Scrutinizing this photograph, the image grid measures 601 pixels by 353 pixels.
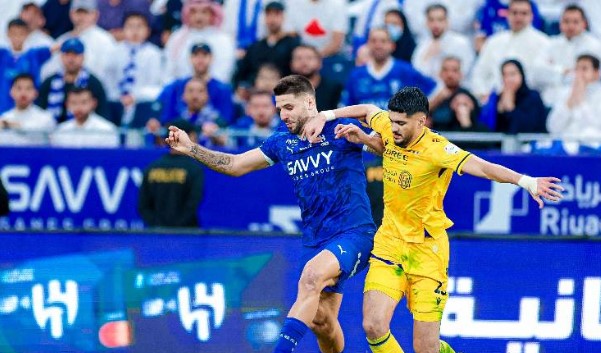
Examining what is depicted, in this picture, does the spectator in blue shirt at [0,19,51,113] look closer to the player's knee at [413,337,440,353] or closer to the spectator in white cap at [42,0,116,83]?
the spectator in white cap at [42,0,116,83]

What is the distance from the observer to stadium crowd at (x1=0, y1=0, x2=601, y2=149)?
15539mm

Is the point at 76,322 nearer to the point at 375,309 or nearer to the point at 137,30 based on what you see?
the point at 375,309

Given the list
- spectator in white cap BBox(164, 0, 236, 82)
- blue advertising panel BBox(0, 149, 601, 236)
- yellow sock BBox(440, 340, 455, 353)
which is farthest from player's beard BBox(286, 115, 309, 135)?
spectator in white cap BBox(164, 0, 236, 82)

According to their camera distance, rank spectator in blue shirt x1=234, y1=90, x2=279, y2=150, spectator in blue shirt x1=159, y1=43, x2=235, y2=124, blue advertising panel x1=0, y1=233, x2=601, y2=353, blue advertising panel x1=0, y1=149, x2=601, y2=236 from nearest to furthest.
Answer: blue advertising panel x1=0, y1=233, x2=601, y2=353, blue advertising panel x1=0, y1=149, x2=601, y2=236, spectator in blue shirt x1=234, y1=90, x2=279, y2=150, spectator in blue shirt x1=159, y1=43, x2=235, y2=124

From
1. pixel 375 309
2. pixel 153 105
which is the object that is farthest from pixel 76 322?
pixel 153 105

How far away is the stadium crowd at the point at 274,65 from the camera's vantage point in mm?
15539

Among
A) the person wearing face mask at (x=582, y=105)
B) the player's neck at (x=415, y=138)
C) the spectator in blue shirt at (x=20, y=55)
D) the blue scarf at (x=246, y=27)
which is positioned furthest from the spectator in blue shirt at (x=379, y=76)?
the player's neck at (x=415, y=138)

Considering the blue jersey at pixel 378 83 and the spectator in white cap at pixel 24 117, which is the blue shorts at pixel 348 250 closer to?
the blue jersey at pixel 378 83

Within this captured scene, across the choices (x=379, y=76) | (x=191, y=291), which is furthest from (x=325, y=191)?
(x=379, y=76)

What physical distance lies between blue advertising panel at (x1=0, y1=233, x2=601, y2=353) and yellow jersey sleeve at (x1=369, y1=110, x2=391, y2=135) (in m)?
1.55

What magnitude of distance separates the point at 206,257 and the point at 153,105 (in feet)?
18.9

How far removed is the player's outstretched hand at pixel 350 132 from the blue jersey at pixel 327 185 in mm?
203

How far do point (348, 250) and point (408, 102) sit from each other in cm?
118

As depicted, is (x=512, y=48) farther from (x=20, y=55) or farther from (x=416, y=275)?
(x=416, y=275)
